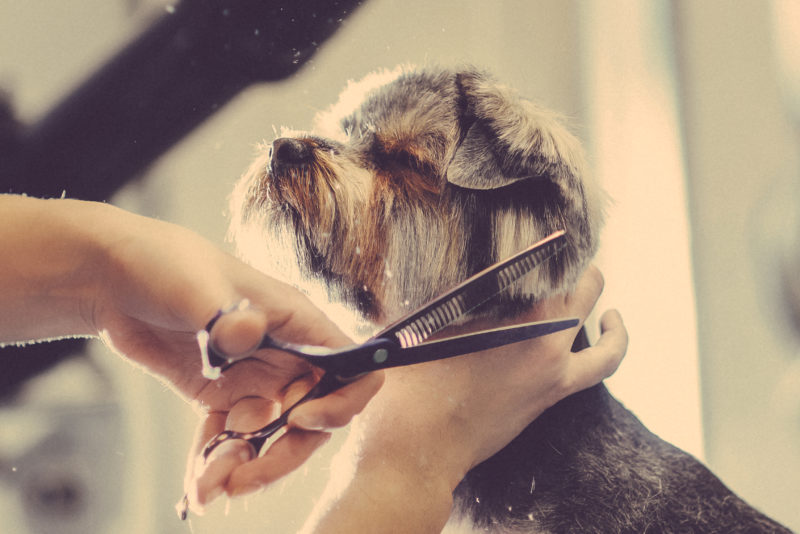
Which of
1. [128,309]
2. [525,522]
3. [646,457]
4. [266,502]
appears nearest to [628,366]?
[646,457]

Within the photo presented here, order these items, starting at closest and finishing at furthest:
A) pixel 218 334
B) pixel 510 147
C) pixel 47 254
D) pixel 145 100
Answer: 1. pixel 218 334
2. pixel 47 254
3. pixel 145 100
4. pixel 510 147

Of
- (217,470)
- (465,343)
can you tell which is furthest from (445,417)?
(217,470)

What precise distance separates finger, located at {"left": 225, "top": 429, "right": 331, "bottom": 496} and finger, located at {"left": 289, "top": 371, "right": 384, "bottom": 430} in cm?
1

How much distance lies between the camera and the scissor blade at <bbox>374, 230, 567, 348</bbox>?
18.6 inches

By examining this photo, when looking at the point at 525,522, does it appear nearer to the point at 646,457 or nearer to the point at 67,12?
the point at 646,457

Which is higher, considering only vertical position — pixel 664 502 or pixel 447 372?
pixel 447 372

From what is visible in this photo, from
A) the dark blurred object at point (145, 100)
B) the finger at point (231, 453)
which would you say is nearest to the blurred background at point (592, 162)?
the dark blurred object at point (145, 100)

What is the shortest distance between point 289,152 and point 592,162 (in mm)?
386

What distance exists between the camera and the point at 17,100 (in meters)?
0.61

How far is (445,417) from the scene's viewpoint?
2.28 ft

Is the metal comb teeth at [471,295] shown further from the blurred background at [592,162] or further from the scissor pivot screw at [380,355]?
the blurred background at [592,162]

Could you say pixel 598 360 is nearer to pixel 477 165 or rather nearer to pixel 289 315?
pixel 477 165

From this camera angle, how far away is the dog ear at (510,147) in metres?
0.74

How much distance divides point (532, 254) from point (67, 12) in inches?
20.6
